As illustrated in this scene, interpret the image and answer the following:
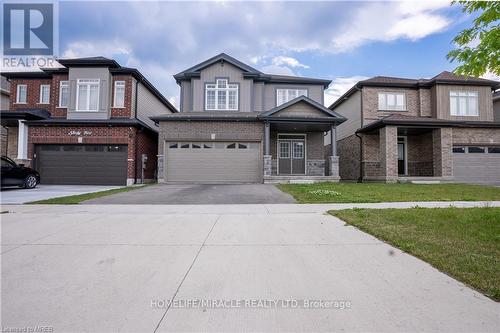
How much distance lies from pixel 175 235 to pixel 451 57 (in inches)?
267

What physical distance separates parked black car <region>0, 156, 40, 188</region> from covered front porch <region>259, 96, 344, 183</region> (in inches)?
474

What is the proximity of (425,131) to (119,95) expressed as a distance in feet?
65.8

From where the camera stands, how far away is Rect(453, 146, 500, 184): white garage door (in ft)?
59.7

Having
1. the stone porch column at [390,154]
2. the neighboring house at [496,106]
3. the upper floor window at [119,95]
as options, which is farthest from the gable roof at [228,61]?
the neighboring house at [496,106]

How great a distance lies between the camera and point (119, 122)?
1647cm

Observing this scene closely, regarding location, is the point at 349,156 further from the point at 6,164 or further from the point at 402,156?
the point at 6,164

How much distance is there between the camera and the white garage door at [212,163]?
17094 mm

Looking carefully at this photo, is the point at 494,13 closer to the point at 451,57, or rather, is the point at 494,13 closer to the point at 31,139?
the point at 451,57

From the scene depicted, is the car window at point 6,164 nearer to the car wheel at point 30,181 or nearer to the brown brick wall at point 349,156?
the car wheel at point 30,181

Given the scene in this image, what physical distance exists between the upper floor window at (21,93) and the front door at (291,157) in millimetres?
17942

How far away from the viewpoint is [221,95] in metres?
19.3

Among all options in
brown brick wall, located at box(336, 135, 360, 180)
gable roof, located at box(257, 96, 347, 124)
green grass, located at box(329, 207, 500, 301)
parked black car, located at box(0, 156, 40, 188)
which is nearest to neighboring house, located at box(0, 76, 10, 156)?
parked black car, located at box(0, 156, 40, 188)

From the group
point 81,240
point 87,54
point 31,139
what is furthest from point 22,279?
point 87,54

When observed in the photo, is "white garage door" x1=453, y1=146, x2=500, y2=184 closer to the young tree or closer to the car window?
the young tree
